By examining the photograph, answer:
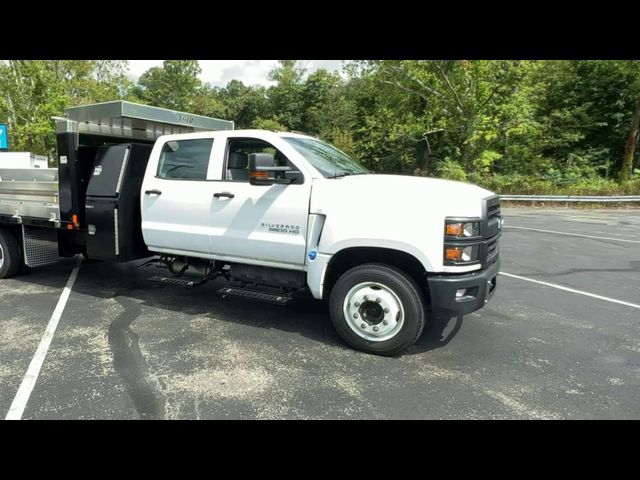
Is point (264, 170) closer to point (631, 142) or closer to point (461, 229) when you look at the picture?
point (461, 229)

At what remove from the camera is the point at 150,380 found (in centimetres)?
362

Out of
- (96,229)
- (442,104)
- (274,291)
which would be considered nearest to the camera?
(274,291)

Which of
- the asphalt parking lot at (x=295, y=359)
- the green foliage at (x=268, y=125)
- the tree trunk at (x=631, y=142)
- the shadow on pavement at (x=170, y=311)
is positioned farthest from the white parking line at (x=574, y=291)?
the green foliage at (x=268, y=125)

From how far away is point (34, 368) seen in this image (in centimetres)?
382

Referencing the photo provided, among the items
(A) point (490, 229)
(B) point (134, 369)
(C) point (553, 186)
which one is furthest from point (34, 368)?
(C) point (553, 186)

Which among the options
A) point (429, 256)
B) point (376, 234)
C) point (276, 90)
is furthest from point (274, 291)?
point (276, 90)

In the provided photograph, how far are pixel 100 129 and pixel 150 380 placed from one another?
397 cm

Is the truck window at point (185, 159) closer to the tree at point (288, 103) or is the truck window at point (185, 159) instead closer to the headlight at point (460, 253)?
the headlight at point (460, 253)

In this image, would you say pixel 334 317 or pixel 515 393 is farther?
pixel 334 317

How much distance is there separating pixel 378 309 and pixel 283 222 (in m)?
1.29

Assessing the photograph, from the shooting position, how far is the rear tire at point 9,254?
260 inches

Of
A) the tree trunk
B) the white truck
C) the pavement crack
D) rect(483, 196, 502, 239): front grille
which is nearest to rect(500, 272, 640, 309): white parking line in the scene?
the white truck

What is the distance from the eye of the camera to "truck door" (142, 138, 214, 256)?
501cm
